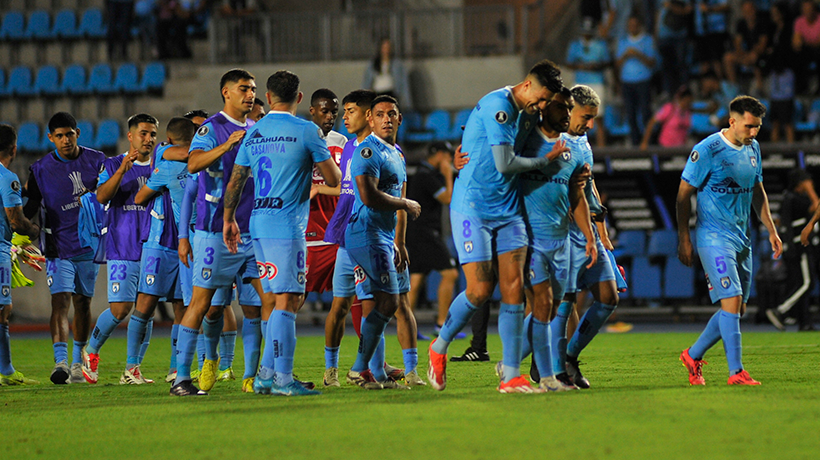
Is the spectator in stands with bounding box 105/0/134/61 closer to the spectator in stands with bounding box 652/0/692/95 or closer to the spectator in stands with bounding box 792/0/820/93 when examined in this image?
the spectator in stands with bounding box 652/0/692/95

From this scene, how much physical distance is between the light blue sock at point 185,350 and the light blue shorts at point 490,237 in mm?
2052

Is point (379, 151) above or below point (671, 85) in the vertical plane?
below

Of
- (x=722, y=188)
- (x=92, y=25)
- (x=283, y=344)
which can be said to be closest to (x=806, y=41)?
(x=722, y=188)

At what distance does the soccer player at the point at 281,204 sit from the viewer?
21.5ft

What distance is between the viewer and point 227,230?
21.9 feet

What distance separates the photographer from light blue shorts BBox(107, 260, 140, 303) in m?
8.85

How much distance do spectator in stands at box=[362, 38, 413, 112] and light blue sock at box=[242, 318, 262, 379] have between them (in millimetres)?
12286

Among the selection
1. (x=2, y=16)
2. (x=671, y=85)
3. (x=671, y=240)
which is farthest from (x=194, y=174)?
(x=2, y=16)

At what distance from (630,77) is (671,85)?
1134 millimetres

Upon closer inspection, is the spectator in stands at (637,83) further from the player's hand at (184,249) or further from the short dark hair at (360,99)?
the player's hand at (184,249)

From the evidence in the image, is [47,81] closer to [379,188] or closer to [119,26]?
[119,26]

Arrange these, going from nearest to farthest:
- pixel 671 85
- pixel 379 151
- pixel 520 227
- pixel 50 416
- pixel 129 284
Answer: pixel 50 416 → pixel 520 227 → pixel 379 151 → pixel 129 284 → pixel 671 85

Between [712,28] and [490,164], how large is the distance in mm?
14407

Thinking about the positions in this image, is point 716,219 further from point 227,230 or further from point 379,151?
point 227,230
